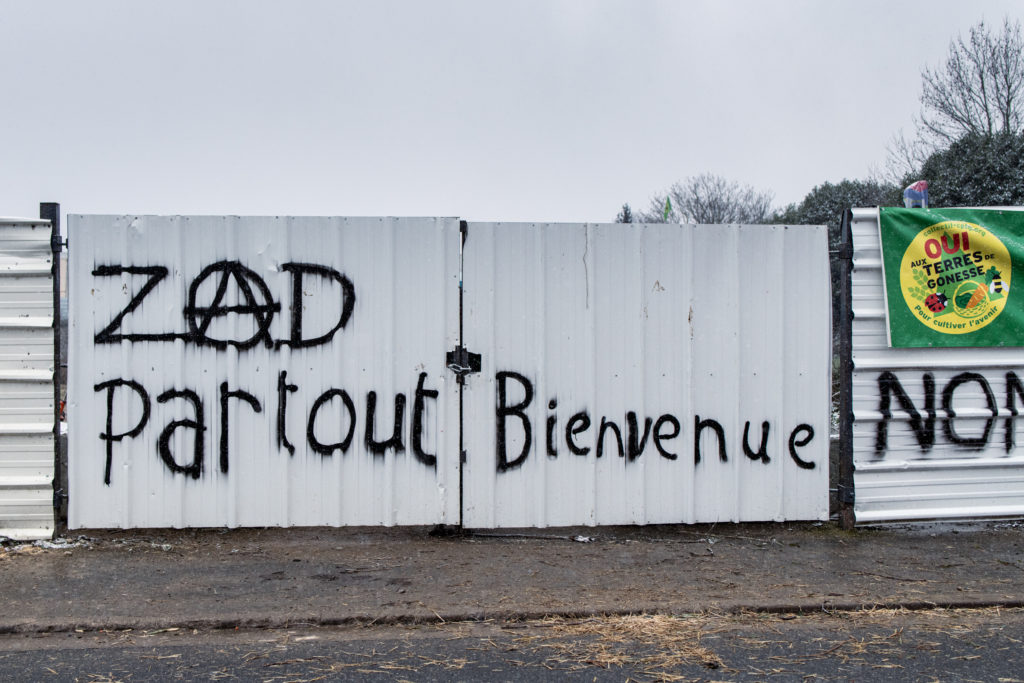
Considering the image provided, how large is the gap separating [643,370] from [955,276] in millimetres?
2307

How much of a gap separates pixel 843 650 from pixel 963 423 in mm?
2712

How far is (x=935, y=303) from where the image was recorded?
5.76m

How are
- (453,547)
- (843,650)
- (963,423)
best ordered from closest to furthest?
(843,650) < (453,547) < (963,423)

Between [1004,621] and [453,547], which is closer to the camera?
[1004,621]

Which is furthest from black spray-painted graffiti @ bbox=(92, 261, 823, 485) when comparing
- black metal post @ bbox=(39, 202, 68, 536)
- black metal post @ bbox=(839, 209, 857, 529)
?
black metal post @ bbox=(839, 209, 857, 529)

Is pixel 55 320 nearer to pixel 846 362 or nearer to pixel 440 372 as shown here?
pixel 440 372

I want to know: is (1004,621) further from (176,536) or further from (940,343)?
(176,536)

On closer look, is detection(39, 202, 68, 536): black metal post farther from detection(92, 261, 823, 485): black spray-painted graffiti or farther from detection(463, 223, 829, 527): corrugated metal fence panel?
detection(463, 223, 829, 527): corrugated metal fence panel

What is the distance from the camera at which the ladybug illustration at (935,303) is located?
5754 mm

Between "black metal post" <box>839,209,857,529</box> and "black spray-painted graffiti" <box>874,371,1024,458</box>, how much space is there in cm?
22

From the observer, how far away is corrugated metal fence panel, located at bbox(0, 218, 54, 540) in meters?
5.42

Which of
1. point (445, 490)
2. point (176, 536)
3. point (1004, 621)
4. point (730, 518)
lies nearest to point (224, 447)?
point (176, 536)

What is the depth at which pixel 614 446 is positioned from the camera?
5684 mm

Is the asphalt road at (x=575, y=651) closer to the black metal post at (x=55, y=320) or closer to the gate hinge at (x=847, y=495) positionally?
the gate hinge at (x=847, y=495)
